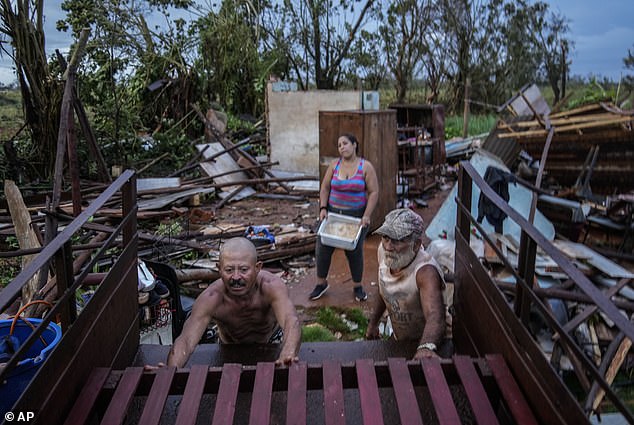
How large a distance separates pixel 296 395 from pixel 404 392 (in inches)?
19.2

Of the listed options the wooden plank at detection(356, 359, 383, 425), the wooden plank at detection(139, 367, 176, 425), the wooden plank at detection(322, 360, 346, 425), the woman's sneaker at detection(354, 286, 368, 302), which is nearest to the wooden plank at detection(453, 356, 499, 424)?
the wooden plank at detection(356, 359, 383, 425)

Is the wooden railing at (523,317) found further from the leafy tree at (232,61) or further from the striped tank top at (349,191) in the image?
the leafy tree at (232,61)

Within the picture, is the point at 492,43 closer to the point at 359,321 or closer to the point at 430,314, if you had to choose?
the point at 359,321

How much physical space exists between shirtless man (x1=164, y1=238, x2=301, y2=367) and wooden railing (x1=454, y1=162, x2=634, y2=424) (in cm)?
104

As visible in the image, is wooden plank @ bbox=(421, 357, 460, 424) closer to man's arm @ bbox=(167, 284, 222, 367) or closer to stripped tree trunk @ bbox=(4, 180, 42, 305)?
man's arm @ bbox=(167, 284, 222, 367)

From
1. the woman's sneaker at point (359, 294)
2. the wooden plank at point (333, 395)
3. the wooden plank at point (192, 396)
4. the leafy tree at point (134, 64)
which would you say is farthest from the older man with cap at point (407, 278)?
the leafy tree at point (134, 64)

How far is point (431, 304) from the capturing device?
3367 mm

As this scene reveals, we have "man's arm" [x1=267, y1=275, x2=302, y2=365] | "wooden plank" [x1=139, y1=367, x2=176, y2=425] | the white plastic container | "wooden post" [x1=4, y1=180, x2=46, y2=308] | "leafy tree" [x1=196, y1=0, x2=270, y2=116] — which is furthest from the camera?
"leafy tree" [x1=196, y1=0, x2=270, y2=116]

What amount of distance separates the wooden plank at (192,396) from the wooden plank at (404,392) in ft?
2.92

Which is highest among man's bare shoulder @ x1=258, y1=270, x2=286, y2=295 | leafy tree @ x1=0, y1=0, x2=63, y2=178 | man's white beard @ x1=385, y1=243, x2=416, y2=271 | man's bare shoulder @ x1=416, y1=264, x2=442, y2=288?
leafy tree @ x1=0, y1=0, x2=63, y2=178

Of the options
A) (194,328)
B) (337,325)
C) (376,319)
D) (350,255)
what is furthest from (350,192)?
(194,328)

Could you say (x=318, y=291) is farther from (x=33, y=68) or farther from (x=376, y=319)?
(x=33, y=68)

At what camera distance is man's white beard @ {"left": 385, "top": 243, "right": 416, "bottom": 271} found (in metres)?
3.61

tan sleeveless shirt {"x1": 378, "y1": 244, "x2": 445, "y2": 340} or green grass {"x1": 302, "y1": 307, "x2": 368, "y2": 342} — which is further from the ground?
tan sleeveless shirt {"x1": 378, "y1": 244, "x2": 445, "y2": 340}
